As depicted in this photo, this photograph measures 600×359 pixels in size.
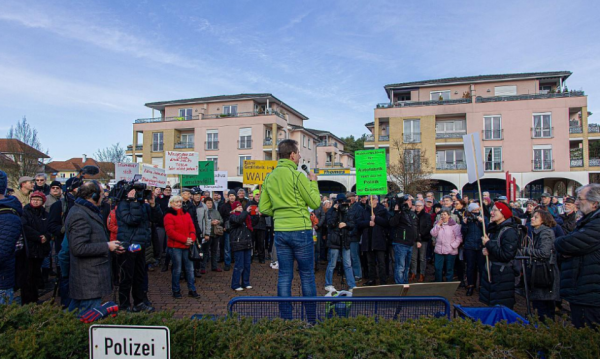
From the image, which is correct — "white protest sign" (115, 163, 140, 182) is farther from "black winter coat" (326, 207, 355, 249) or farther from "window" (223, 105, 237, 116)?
"window" (223, 105, 237, 116)

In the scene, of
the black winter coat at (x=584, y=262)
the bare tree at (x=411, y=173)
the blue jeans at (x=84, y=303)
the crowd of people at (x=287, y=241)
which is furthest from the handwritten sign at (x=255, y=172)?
the bare tree at (x=411, y=173)

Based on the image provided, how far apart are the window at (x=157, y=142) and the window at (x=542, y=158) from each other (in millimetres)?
40222

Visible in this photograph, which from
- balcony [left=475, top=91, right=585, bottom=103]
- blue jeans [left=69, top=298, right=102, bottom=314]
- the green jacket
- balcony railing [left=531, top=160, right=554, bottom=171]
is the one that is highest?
balcony [left=475, top=91, right=585, bottom=103]

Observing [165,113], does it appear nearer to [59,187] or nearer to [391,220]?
[59,187]

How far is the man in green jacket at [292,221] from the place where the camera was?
13.6 ft

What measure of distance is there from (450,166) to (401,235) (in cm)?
3038

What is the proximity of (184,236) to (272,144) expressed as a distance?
35.1m

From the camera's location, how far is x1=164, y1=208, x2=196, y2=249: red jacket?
A: 22.9 feet

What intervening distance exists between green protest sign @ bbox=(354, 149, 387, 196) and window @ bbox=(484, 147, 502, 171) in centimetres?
2963

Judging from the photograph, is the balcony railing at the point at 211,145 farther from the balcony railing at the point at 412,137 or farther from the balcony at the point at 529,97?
A: the balcony at the point at 529,97

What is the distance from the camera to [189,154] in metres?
13.6

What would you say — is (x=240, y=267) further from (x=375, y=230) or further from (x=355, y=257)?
(x=375, y=230)

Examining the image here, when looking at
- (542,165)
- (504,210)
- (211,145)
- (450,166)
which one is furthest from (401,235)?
(211,145)

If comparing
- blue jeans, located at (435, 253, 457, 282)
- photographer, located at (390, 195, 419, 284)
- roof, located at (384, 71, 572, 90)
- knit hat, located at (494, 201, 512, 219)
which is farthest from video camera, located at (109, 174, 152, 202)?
roof, located at (384, 71, 572, 90)
